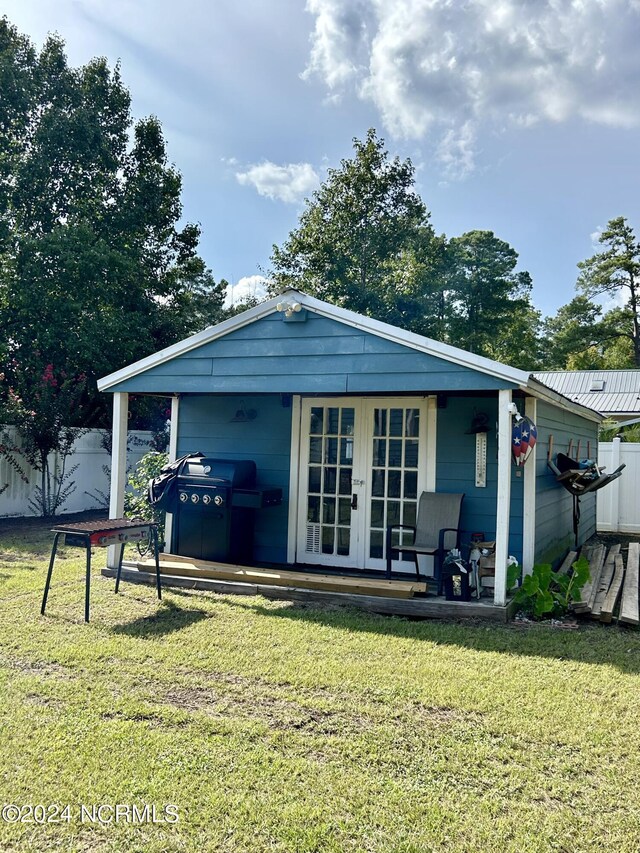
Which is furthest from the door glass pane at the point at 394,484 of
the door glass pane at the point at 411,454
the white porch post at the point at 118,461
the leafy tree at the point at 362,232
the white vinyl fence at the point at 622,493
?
the leafy tree at the point at 362,232

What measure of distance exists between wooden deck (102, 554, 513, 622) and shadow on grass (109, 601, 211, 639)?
0.68m

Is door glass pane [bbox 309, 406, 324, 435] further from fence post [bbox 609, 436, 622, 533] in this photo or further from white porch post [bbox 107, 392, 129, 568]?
fence post [bbox 609, 436, 622, 533]

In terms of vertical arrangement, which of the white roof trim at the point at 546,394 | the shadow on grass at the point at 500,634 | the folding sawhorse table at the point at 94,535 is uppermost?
the white roof trim at the point at 546,394

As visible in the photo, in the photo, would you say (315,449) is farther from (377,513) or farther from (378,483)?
(377,513)

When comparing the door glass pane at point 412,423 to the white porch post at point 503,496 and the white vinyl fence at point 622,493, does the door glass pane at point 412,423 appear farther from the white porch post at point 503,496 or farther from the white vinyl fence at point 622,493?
the white vinyl fence at point 622,493

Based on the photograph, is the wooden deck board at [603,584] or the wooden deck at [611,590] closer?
the wooden deck at [611,590]

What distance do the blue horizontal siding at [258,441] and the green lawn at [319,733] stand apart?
203 cm

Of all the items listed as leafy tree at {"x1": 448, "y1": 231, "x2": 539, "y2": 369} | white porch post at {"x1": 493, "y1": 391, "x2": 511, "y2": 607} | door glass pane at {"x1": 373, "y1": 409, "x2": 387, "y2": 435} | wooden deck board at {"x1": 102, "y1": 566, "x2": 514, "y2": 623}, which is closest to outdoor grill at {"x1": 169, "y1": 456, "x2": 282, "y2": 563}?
wooden deck board at {"x1": 102, "y1": 566, "x2": 514, "y2": 623}

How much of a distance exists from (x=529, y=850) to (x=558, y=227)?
27.6m

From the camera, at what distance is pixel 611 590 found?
18.5 ft

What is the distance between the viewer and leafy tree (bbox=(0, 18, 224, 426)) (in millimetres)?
11508

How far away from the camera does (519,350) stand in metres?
29.4

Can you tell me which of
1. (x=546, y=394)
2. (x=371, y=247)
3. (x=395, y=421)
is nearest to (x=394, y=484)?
(x=395, y=421)

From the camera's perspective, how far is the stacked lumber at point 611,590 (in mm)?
4891
